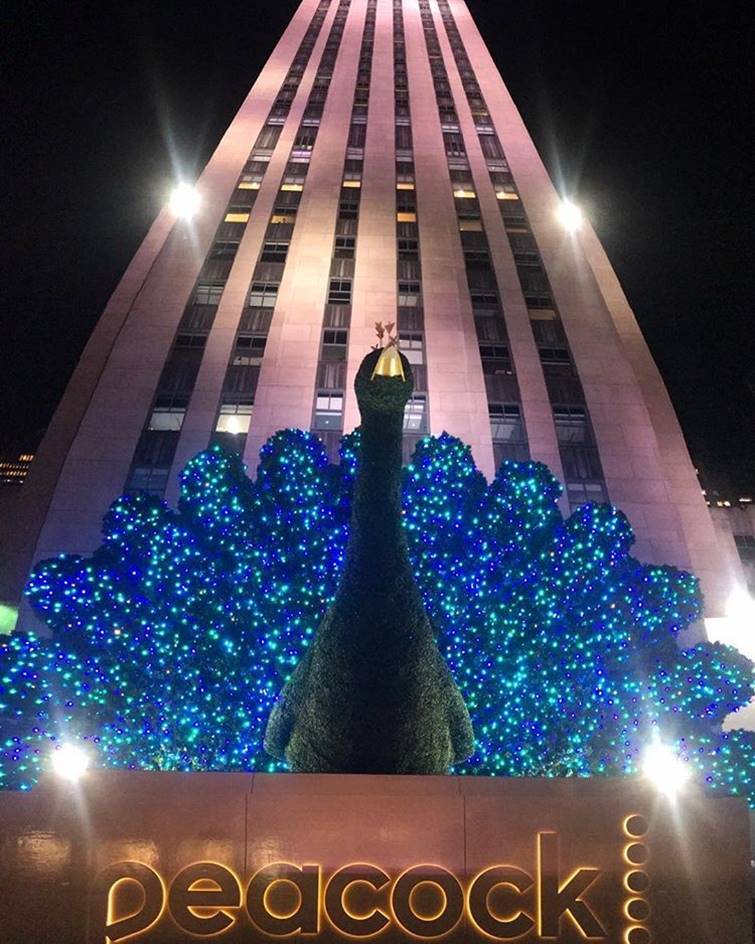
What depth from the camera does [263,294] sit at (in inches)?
1273

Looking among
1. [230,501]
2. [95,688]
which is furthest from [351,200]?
[95,688]

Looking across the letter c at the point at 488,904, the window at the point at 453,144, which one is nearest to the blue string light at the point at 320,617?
the letter c at the point at 488,904

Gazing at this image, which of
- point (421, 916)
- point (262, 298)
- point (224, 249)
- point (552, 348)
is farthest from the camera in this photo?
point (224, 249)

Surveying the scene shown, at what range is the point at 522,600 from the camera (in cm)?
1669

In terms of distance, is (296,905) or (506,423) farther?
(506,423)

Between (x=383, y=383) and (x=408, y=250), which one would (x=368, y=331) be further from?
(x=383, y=383)

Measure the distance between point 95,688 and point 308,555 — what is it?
16.9 feet

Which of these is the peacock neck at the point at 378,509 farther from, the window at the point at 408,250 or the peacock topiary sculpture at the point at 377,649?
the window at the point at 408,250

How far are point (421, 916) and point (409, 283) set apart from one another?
28046mm

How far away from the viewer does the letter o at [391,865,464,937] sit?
285 inches

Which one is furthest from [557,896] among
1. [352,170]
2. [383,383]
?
[352,170]

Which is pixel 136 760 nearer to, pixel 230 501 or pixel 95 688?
pixel 95 688

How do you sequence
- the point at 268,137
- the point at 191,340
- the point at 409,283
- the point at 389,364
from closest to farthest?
1. the point at 389,364
2. the point at 191,340
3. the point at 409,283
4. the point at 268,137

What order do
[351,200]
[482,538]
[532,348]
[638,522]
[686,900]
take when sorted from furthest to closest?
[351,200] → [532,348] → [638,522] → [482,538] → [686,900]
